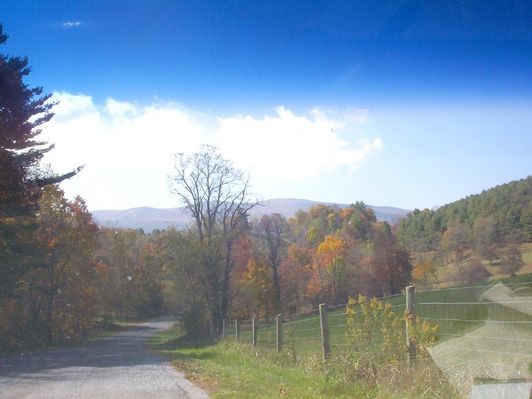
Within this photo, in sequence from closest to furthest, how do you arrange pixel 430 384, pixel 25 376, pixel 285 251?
pixel 430 384, pixel 25 376, pixel 285 251

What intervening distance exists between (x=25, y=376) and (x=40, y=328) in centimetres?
2408

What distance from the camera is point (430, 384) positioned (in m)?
7.84

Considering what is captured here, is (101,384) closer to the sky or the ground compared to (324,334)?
closer to the ground

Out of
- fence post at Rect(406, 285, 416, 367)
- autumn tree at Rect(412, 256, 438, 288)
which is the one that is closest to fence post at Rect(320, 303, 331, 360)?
fence post at Rect(406, 285, 416, 367)

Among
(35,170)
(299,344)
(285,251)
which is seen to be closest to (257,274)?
(285,251)

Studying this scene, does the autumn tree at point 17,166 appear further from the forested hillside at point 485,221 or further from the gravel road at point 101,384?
the forested hillside at point 485,221

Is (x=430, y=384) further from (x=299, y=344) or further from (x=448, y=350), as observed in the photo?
(x=299, y=344)

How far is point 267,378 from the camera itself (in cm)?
1154

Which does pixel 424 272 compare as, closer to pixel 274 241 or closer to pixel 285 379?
pixel 274 241

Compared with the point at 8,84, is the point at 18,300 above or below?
below

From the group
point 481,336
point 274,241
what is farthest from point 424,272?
point 481,336

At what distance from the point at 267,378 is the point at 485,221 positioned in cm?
2901

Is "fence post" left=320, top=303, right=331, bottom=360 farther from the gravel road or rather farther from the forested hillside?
the forested hillside

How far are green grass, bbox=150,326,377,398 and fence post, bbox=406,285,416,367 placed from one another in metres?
0.80
